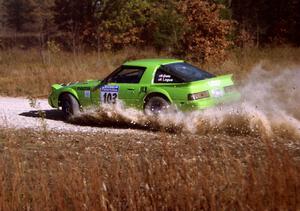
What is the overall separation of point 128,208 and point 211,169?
834 millimetres

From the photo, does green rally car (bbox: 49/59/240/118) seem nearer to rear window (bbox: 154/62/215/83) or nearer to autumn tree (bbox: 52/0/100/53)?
rear window (bbox: 154/62/215/83)

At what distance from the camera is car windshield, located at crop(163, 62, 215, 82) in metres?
11.5

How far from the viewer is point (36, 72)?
22641mm

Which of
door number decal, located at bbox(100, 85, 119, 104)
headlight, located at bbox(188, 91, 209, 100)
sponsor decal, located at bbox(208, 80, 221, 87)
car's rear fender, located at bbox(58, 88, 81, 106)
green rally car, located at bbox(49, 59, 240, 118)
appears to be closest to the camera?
headlight, located at bbox(188, 91, 209, 100)

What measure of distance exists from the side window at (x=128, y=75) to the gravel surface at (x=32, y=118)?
1109 mm

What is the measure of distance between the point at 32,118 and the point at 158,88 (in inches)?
157

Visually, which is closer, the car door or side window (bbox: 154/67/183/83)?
side window (bbox: 154/67/183/83)

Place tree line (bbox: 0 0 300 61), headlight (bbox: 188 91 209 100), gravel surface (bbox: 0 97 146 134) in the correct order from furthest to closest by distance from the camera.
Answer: tree line (bbox: 0 0 300 61)
gravel surface (bbox: 0 97 146 134)
headlight (bbox: 188 91 209 100)

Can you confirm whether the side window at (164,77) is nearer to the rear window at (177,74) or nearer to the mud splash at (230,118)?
the rear window at (177,74)

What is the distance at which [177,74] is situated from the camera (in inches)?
452

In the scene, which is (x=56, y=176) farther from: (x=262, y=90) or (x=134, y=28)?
(x=134, y=28)

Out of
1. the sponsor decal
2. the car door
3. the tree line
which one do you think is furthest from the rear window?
the tree line

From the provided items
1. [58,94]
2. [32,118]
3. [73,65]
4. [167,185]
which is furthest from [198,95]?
[73,65]

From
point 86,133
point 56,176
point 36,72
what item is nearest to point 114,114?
point 86,133
